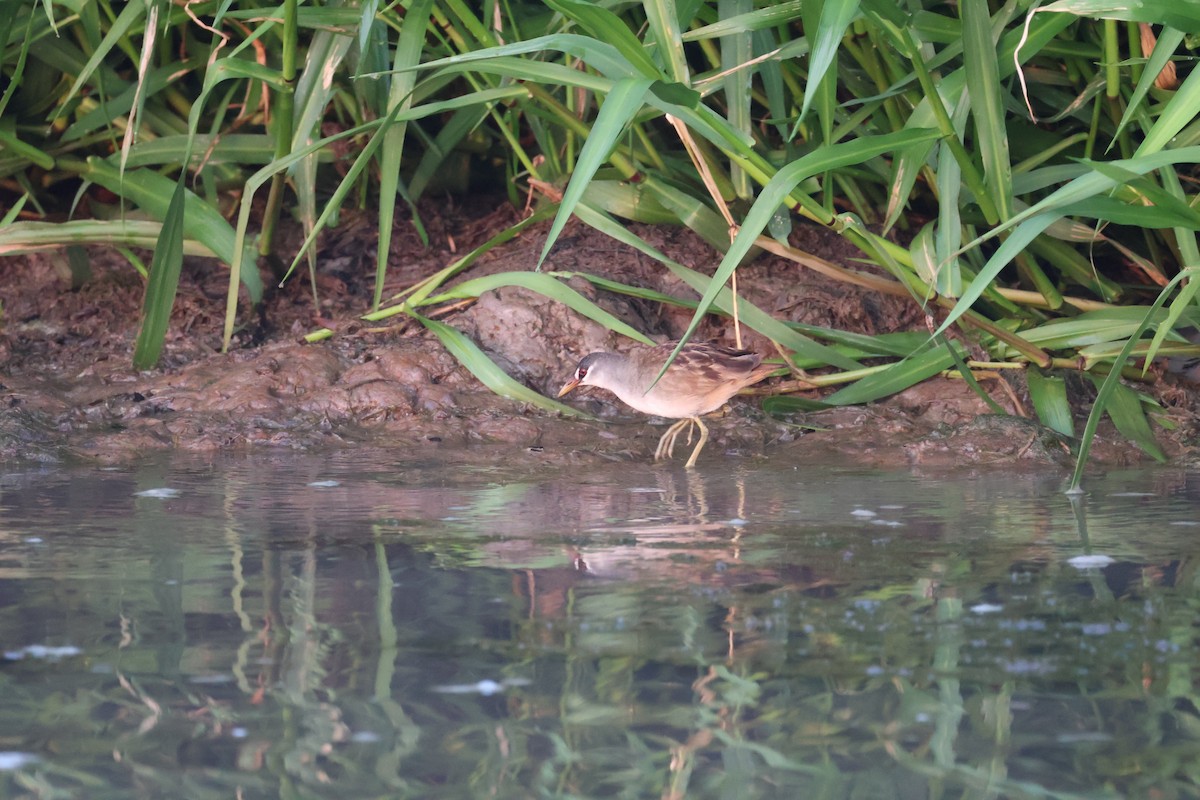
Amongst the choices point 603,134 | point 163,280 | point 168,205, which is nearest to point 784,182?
point 603,134

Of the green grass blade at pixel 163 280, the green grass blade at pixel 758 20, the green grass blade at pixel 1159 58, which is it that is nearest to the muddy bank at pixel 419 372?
the green grass blade at pixel 163 280

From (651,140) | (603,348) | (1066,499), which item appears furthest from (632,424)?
(1066,499)

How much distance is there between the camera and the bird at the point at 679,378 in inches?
167

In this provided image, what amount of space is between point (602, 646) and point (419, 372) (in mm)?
2706

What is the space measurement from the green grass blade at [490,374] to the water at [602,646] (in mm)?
1111

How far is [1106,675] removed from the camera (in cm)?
197

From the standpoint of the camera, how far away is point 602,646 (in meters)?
2.13

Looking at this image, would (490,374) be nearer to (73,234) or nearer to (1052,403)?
(73,234)

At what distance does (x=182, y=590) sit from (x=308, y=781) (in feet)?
3.04

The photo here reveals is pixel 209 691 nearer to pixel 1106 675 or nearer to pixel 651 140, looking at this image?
pixel 1106 675

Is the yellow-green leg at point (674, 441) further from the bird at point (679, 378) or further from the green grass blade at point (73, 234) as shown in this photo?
the green grass blade at point (73, 234)

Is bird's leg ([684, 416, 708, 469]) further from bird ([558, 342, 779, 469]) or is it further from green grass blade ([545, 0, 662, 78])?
green grass blade ([545, 0, 662, 78])

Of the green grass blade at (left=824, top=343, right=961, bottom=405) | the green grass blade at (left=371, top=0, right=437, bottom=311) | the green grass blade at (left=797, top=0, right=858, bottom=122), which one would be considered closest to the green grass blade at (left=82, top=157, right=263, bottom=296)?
the green grass blade at (left=371, top=0, right=437, bottom=311)

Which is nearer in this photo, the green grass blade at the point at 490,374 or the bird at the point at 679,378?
the bird at the point at 679,378
